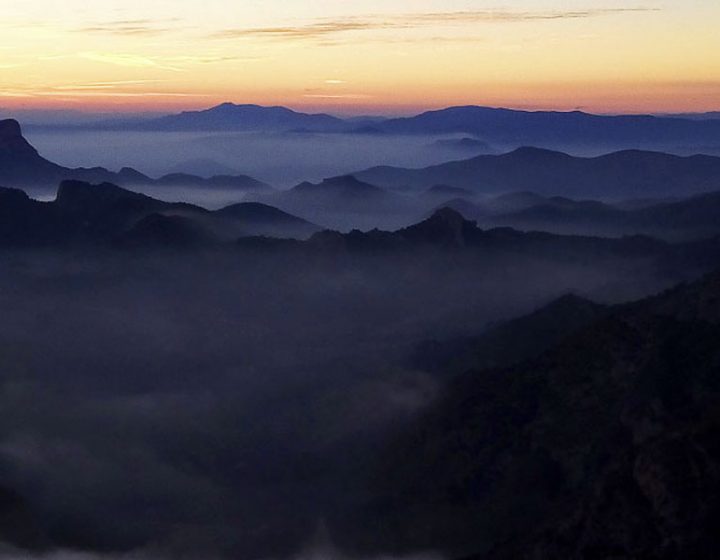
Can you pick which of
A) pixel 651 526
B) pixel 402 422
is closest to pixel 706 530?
pixel 651 526

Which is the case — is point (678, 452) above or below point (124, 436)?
above

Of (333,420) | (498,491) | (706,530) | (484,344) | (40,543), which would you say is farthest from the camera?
(484,344)

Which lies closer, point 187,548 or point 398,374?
point 187,548

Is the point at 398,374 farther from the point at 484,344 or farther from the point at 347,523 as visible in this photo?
the point at 347,523

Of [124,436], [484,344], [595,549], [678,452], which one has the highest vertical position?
[678,452]

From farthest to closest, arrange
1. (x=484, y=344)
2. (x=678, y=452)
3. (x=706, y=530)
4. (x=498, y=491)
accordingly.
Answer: (x=484, y=344) < (x=498, y=491) < (x=678, y=452) < (x=706, y=530)

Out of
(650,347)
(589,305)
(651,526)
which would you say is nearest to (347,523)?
(650,347)
